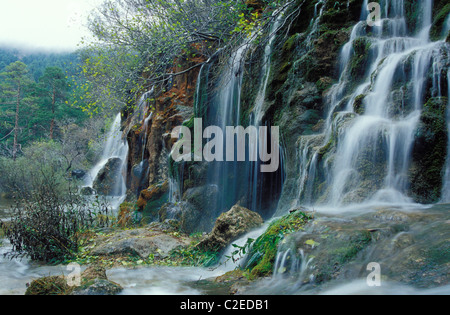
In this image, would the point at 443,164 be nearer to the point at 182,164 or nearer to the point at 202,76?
the point at 182,164

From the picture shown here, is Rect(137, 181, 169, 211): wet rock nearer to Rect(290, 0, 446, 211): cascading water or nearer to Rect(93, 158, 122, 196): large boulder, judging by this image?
Rect(290, 0, 446, 211): cascading water

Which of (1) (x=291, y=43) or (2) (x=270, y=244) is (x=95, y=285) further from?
(1) (x=291, y=43)

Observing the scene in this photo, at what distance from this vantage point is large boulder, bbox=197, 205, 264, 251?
6.16m

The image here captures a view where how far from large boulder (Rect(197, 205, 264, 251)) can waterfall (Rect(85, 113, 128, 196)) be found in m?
15.0

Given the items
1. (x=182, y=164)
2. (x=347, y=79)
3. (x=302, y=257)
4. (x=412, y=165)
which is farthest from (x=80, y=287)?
(x=182, y=164)

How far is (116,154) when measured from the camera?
1017 inches

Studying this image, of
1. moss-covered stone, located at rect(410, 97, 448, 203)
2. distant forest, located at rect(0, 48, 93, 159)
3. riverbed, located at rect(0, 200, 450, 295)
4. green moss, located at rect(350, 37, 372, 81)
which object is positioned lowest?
riverbed, located at rect(0, 200, 450, 295)

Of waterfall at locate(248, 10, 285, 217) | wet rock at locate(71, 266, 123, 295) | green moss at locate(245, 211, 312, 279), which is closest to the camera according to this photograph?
wet rock at locate(71, 266, 123, 295)

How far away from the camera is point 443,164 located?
5.22m

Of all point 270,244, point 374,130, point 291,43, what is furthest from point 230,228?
point 291,43

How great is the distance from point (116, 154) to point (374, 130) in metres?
22.7

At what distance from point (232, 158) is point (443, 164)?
6.38 metres

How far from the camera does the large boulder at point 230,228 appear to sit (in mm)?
6160

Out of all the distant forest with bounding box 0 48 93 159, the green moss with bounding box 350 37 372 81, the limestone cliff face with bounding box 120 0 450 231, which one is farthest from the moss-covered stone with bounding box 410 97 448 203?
the distant forest with bounding box 0 48 93 159
